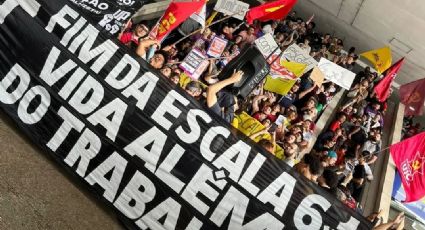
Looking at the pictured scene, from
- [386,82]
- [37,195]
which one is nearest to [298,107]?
[386,82]

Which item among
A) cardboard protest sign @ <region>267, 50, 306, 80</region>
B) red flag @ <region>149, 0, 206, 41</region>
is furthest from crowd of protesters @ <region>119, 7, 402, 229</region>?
cardboard protest sign @ <region>267, 50, 306, 80</region>

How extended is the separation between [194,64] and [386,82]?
581 centimetres

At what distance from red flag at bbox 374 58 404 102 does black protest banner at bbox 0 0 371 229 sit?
291 inches

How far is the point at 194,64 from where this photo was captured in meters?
8.18

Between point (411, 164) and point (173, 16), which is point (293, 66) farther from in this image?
point (411, 164)

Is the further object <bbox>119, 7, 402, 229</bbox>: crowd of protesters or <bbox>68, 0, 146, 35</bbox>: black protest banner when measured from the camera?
<bbox>119, 7, 402, 229</bbox>: crowd of protesters

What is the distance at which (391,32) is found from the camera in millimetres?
14562

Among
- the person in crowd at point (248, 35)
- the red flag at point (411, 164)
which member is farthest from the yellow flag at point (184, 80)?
the red flag at point (411, 164)

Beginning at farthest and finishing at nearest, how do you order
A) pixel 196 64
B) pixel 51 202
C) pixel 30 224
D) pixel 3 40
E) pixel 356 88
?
1. pixel 356 88
2. pixel 196 64
3. pixel 3 40
4. pixel 51 202
5. pixel 30 224

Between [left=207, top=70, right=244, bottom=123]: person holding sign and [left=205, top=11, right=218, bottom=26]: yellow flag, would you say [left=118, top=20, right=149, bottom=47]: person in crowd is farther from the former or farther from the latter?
[left=205, top=11, right=218, bottom=26]: yellow flag

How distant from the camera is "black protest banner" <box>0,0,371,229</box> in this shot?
16.6 ft

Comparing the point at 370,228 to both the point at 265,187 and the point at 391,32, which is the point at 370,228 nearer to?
the point at 265,187

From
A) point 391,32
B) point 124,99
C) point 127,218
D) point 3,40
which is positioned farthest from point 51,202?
point 391,32

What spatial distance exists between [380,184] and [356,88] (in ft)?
9.59
